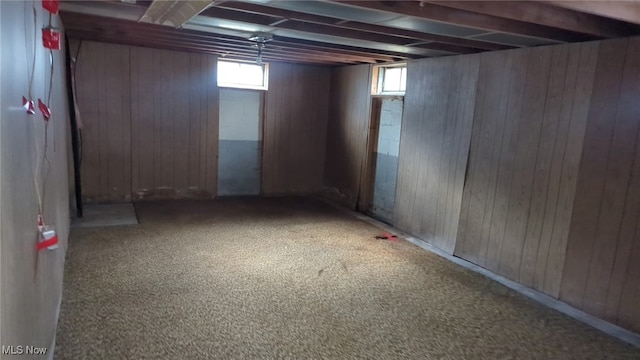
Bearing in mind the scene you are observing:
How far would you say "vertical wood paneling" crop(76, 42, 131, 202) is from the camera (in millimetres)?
5430

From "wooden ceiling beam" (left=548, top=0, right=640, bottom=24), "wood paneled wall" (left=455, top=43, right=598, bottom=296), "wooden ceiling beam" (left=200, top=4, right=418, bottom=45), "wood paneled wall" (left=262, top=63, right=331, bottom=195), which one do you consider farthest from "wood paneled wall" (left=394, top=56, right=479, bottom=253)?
"wood paneled wall" (left=262, top=63, right=331, bottom=195)

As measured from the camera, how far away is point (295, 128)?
684 cm

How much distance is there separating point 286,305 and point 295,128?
13.4 feet

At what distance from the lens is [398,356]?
2594 millimetres

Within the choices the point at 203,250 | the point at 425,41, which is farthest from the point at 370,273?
the point at 425,41

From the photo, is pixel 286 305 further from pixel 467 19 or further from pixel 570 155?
pixel 570 155

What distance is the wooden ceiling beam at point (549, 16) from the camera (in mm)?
2621

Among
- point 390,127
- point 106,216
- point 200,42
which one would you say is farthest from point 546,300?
point 106,216

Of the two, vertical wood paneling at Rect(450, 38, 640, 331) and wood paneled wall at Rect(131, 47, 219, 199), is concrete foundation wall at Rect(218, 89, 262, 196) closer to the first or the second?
wood paneled wall at Rect(131, 47, 219, 199)

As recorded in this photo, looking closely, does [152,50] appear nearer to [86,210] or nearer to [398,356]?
[86,210]

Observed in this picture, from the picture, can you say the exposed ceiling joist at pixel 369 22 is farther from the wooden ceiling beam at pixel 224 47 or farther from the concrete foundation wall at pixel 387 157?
the concrete foundation wall at pixel 387 157

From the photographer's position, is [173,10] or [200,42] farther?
[200,42]

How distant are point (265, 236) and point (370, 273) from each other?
1.41 metres

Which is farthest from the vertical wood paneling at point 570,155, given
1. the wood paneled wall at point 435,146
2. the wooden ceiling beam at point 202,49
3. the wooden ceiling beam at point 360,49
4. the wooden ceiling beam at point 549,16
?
the wooden ceiling beam at point 202,49
